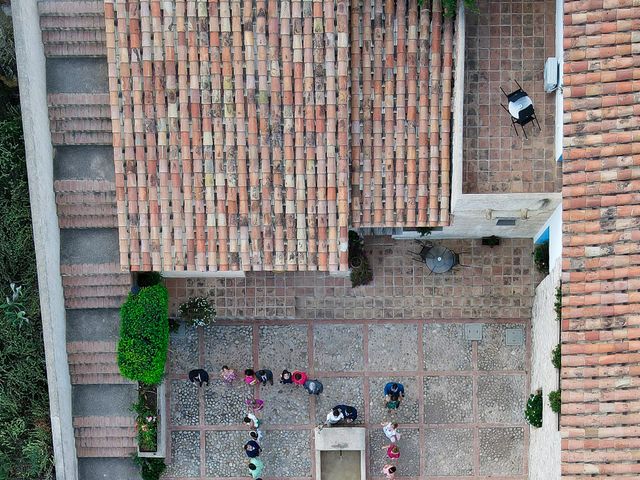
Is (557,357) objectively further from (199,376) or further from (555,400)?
(199,376)

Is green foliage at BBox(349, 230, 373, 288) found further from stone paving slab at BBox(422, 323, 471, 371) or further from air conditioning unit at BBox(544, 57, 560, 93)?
air conditioning unit at BBox(544, 57, 560, 93)

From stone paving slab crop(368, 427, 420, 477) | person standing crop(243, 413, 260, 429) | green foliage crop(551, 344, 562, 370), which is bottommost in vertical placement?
stone paving slab crop(368, 427, 420, 477)

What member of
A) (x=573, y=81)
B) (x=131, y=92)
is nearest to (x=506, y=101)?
(x=573, y=81)

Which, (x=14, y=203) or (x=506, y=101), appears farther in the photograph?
(x=14, y=203)

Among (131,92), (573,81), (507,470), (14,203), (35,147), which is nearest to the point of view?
(573,81)

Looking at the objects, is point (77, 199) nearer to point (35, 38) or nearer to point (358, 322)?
point (35, 38)

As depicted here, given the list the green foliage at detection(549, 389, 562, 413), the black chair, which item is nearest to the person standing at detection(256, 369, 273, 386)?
the green foliage at detection(549, 389, 562, 413)

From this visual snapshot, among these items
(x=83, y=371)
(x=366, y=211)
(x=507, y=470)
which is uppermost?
(x=366, y=211)
